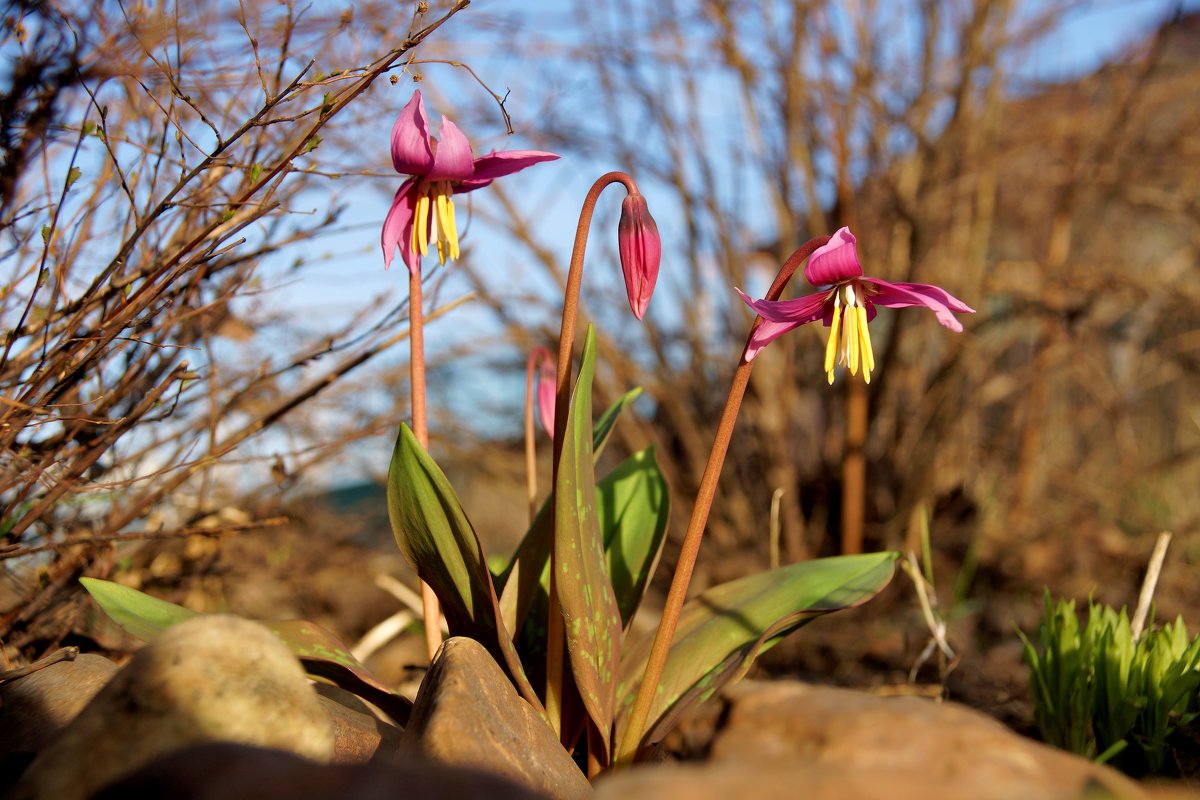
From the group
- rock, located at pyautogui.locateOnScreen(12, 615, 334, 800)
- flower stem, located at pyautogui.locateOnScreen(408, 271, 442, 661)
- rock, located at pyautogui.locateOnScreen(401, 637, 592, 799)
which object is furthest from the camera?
flower stem, located at pyautogui.locateOnScreen(408, 271, 442, 661)

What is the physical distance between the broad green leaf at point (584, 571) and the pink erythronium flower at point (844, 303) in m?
0.27

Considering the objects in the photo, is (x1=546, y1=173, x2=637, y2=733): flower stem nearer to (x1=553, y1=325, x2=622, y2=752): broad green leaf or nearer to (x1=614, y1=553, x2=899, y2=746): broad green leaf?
(x1=553, y1=325, x2=622, y2=752): broad green leaf

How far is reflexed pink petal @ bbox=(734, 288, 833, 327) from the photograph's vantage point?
135 centimetres

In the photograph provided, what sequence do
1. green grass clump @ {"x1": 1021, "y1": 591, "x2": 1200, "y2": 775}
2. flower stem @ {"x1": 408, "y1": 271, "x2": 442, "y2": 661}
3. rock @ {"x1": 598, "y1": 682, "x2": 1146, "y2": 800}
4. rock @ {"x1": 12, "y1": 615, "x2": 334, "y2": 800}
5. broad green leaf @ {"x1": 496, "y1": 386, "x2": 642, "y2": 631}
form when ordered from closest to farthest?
rock @ {"x1": 598, "y1": 682, "x2": 1146, "y2": 800}, rock @ {"x1": 12, "y1": 615, "x2": 334, "y2": 800}, flower stem @ {"x1": 408, "y1": 271, "x2": 442, "y2": 661}, green grass clump @ {"x1": 1021, "y1": 591, "x2": 1200, "y2": 775}, broad green leaf @ {"x1": 496, "y1": 386, "x2": 642, "y2": 631}

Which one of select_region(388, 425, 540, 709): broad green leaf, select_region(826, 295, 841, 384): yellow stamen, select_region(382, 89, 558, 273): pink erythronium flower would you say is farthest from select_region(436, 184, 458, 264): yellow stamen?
select_region(826, 295, 841, 384): yellow stamen

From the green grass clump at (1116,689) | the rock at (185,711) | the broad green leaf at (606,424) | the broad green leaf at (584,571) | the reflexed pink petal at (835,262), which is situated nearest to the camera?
the rock at (185,711)

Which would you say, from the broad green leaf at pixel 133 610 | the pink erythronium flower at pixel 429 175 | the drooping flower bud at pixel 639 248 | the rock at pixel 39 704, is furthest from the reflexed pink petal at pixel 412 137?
the rock at pixel 39 704

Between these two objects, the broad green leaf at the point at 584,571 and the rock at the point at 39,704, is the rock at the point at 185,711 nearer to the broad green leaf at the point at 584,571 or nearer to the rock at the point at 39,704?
the rock at the point at 39,704

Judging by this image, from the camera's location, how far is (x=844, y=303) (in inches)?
54.7

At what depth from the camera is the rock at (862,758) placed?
837 millimetres

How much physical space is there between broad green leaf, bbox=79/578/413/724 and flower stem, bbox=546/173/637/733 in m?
0.25

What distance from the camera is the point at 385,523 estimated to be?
17.0 feet

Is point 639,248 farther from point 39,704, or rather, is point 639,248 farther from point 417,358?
point 39,704

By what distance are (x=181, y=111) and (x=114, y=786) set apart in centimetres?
142
